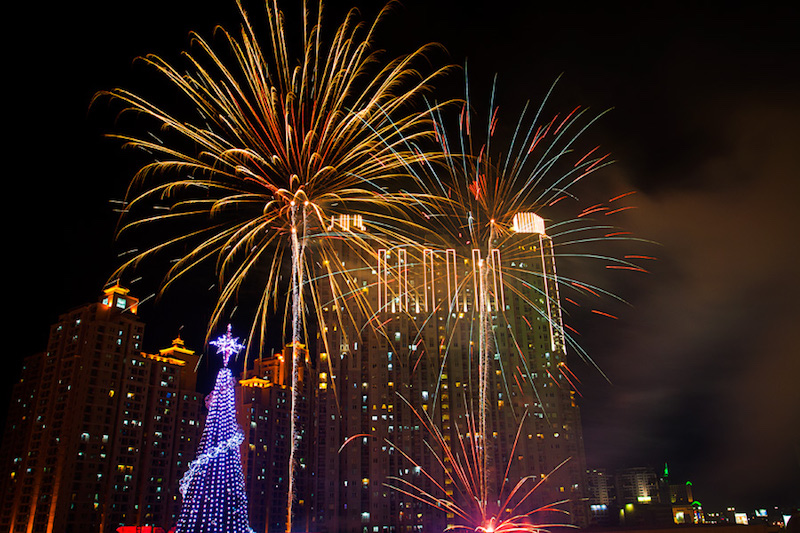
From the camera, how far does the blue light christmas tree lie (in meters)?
18.1

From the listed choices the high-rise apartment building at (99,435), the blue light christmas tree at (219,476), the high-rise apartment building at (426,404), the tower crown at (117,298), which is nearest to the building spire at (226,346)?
the blue light christmas tree at (219,476)

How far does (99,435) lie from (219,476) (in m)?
56.2

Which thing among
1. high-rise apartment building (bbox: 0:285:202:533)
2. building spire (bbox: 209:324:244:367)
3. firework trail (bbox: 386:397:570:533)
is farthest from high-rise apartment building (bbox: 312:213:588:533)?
building spire (bbox: 209:324:244:367)

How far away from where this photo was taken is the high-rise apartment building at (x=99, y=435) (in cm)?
6131

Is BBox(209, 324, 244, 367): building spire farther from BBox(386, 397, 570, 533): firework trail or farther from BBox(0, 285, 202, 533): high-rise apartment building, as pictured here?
BBox(0, 285, 202, 533): high-rise apartment building

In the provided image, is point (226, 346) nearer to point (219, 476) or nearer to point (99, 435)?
point (219, 476)

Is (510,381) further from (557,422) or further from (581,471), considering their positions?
(581,471)

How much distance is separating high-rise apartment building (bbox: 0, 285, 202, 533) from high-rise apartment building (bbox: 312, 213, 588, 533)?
75.1 ft

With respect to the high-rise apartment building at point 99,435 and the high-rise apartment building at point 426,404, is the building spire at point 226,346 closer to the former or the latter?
the high-rise apartment building at point 426,404

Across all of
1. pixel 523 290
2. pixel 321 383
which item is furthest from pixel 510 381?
pixel 321 383

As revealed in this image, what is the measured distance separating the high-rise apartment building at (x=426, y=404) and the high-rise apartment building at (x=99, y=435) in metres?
22.9

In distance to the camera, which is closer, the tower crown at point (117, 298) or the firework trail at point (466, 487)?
the firework trail at point (466, 487)

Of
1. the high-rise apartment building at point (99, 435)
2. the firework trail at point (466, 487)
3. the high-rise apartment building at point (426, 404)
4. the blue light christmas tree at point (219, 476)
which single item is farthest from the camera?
the high-rise apartment building at point (99, 435)

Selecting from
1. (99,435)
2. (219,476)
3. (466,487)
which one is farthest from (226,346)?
(99,435)
